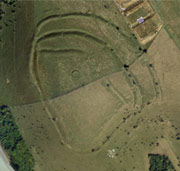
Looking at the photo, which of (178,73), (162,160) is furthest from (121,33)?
(162,160)

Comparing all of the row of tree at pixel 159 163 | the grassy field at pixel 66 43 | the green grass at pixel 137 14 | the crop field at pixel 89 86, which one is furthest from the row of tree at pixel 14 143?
the green grass at pixel 137 14

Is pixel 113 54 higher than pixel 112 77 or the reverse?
higher

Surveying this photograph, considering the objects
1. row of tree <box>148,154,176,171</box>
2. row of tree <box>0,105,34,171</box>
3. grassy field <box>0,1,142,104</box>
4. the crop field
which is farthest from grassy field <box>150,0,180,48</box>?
row of tree <box>0,105,34,171</box>

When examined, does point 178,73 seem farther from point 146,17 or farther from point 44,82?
point 44,82

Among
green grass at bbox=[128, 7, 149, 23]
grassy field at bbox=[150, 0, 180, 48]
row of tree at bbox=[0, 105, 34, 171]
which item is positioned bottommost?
row of tree at bbox=[0, 105, 34, 171]

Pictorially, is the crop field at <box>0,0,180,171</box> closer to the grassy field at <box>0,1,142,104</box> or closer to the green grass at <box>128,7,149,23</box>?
the grassy field at <box>0,1,142,104</box>

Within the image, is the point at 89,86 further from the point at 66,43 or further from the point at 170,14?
the point at 170,14
